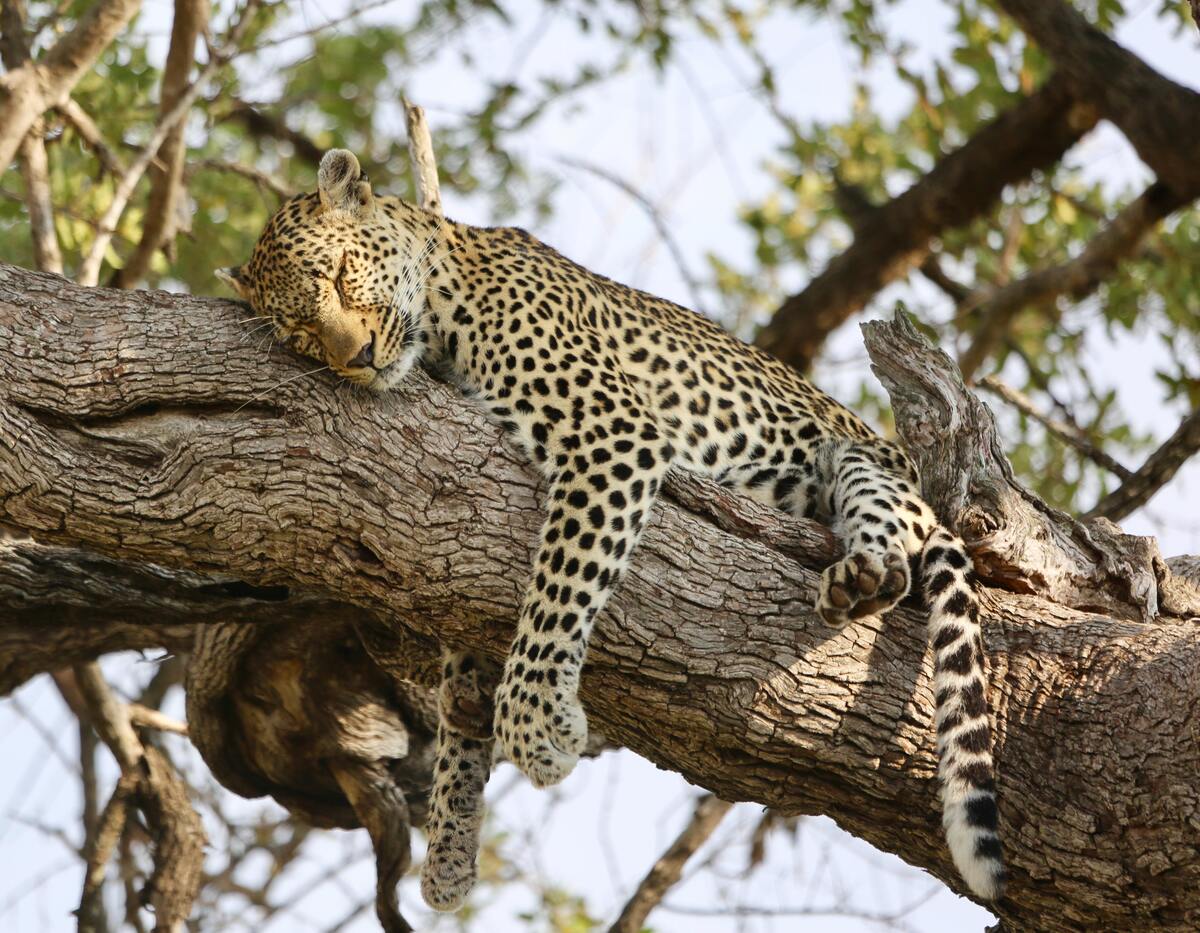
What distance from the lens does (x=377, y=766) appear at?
806 centimetres

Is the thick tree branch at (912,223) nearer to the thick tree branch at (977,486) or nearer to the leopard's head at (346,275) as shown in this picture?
the leopard's head at (346,275)

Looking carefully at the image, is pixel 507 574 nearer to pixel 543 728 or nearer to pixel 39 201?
pixel 543 728

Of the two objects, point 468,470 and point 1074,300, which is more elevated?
point 1074,300

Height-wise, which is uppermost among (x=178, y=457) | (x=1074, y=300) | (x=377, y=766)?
(x=1074, y=300)

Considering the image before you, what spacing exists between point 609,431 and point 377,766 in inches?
113

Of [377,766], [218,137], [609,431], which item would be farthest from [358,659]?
[218,137]

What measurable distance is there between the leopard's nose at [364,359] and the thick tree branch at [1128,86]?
5.41 metres

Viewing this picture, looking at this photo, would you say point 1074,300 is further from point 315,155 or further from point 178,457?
point 178,457

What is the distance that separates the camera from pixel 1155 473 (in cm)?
792

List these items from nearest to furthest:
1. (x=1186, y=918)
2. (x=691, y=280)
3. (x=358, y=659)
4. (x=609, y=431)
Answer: (x=1186, y=918), (x=609, y=431), (x=358, y=659), (x=691, y=280)

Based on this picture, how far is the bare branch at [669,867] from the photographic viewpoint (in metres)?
7.94

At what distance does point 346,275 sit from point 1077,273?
5718mm

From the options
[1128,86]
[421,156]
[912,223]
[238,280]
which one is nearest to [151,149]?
[421,156]

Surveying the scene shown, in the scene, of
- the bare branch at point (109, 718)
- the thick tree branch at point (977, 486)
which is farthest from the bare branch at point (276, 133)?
the thick tree branch at point (977, 486)
